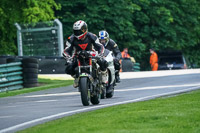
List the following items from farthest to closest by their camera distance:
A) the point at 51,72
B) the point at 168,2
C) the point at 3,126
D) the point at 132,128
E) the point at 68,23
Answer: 1. the point at 168,2
2. the point at 68,23
3. the point at 51,72
4. the point at 3,126
5. the point at 132,128

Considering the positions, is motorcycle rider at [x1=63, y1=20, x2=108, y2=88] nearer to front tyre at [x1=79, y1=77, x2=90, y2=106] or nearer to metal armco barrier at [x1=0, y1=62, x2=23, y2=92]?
front tyre at [x1=79, y1=77, x2=90, y2=106]

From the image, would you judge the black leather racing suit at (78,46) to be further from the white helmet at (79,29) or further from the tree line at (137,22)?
the tree line at (137,22)

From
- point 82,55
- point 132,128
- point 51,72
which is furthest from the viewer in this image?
point 51,72

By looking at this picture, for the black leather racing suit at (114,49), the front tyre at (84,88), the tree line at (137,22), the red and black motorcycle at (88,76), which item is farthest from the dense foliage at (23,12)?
the front tyre at (84,88)

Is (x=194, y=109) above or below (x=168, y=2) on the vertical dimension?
below

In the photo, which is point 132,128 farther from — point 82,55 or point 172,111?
point 82,55

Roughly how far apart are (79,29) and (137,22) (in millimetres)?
31756

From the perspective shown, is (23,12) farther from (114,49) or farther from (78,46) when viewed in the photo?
(78,46)

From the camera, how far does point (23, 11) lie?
1336 inches

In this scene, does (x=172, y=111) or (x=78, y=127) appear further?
(x=172, y=111)

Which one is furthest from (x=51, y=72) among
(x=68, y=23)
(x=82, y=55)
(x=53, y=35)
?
(x=82, y=55)

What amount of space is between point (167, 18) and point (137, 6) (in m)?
2.91

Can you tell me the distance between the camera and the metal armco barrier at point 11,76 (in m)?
23.4

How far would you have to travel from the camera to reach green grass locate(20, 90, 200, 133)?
8.58 m
